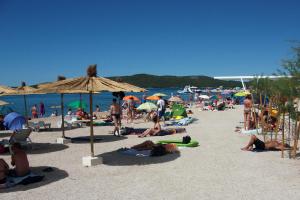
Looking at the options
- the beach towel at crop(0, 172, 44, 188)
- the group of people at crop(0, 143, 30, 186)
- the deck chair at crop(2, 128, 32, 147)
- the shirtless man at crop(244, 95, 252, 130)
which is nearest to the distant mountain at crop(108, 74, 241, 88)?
the shirtless man at crop(244, 95, 252, 130)

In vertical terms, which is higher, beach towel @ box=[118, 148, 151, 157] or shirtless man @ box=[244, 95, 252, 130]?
shirtless man @ box=[244, 95, 252, 130]

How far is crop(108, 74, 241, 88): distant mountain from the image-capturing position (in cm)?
15825

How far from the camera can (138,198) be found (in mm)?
6051

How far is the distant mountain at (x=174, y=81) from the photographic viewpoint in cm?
15825

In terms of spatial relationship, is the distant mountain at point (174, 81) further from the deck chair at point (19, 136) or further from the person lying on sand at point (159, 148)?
the person lying on sand at point (159, 148)

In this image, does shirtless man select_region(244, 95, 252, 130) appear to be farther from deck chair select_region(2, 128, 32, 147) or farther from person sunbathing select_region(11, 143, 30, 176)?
person sunbathing select_region(11, 143, 30, 176)

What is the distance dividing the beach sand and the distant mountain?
143790 mm

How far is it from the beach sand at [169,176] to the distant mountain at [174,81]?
472ft

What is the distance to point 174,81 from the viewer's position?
171875 mm

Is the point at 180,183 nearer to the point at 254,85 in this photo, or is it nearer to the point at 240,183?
the point at 240,183

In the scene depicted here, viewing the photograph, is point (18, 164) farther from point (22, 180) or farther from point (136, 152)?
point (136, 152)

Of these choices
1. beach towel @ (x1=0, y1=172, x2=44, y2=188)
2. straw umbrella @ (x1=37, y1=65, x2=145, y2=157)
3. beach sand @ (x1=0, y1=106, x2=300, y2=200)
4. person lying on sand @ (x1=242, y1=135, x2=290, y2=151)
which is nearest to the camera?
beach sand @ (x1=0, y1=106, x2=300, y2=200)

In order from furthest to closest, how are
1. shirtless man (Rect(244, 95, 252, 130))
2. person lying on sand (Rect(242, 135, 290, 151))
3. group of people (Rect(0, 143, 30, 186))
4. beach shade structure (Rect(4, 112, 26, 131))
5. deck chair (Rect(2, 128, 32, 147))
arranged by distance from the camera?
shirtless man (Rect(244, 95, 252, 130)) → beach shade structure (Rect(4, 112, 26, 131)) → deck chair (Rect(2, 128, 32, 147)) → person lying on sand (Rect(242, 135, 290, 151)) → group of people (Rect(0, 143, 30, 186))

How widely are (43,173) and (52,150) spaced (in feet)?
10.2
